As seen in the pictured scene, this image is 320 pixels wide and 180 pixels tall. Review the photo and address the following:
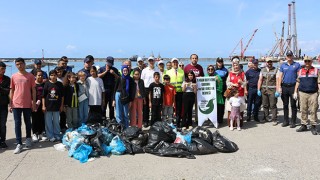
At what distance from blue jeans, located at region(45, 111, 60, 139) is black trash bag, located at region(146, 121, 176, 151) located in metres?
2.28

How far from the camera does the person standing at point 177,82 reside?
7.66 m

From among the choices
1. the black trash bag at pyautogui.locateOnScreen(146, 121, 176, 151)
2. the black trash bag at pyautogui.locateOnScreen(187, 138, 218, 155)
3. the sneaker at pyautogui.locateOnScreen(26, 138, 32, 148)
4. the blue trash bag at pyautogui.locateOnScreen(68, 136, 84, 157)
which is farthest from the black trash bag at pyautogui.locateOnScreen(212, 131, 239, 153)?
the sneaker at pyautogui.locateOnScreen(26, 138, 32, 148)

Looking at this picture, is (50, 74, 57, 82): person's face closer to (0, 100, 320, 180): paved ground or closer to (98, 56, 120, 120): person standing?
(98, 56, 120, 120): person standing

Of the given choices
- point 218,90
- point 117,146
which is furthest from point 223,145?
point 218,90

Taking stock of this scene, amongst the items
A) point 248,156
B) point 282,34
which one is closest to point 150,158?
point 248,156

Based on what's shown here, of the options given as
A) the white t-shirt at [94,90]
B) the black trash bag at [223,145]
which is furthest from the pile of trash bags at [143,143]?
the white t-shirt at [94,90]

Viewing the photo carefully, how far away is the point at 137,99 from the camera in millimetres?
7316

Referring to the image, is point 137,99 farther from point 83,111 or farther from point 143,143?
point 143,143

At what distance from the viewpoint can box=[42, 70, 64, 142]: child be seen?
6.34m

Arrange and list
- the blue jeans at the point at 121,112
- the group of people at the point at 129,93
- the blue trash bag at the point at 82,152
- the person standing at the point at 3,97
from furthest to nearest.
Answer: the blue jeans at the point at 121,112 → the group of people at the point at 129,93 → the person standing at the point at 3,97 → the blue trash bag at the point at 82,152

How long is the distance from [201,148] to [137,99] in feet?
7.97

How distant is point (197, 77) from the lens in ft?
25.7

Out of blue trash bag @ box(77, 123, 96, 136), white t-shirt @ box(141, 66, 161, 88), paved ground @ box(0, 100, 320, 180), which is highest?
white t-shirt @ box(141, 66, 161, 88)

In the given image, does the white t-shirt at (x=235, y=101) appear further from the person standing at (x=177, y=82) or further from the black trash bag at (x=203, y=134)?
the black trash bag at (x=203, y=134)
